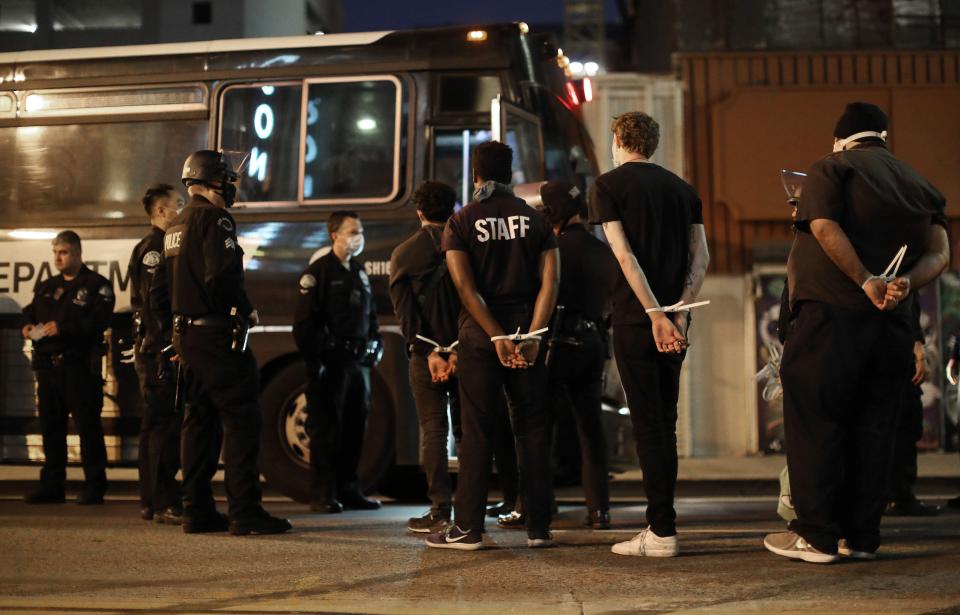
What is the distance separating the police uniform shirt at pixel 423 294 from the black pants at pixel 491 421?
25.0 inches

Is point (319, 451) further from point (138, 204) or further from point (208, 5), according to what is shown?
point (208, 5)

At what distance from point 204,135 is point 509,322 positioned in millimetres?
4358

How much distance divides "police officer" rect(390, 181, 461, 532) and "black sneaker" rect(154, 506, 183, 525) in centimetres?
145

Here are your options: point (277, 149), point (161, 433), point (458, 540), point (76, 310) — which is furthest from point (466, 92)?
point (458, 540)

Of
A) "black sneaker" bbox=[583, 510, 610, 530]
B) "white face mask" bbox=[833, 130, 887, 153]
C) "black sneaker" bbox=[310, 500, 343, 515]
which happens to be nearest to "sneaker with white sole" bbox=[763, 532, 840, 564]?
"black sneaker" bbox=[583, 510, 610, 530]

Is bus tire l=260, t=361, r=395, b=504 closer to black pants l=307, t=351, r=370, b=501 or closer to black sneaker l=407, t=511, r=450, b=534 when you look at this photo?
black pants l=307, t=351, r=370, b=501

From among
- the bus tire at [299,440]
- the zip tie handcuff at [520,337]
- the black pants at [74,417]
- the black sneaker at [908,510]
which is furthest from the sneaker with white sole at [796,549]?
the black pants at [74,417]

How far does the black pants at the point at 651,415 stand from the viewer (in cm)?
575

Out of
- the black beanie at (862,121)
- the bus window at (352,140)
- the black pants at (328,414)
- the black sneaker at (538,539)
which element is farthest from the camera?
the bus window at (352,140)

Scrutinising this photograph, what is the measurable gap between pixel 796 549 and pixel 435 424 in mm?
2150

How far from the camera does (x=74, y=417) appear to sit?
8.84 metres

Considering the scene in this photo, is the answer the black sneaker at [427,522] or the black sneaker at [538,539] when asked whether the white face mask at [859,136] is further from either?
the black sneaker at [427,522]

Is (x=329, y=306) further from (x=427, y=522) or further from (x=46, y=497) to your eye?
(x=46, y=497)

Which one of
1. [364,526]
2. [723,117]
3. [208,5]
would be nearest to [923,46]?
[723,117]
